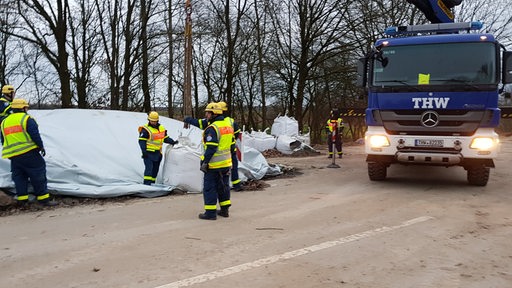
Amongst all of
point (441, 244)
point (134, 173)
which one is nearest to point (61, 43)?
point (134, 173)

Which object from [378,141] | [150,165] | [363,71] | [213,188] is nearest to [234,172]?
[150,165]

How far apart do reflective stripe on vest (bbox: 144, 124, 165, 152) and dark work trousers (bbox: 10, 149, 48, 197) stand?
210cm

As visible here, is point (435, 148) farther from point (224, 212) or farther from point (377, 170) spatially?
point (224, 212)

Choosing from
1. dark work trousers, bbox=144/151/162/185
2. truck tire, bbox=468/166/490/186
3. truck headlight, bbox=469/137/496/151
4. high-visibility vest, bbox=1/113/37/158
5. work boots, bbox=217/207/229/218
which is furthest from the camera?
truck tire, bbox=468/166/490/186

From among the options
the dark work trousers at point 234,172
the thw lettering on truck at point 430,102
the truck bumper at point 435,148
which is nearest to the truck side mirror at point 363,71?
the truck bumper at point 435,148

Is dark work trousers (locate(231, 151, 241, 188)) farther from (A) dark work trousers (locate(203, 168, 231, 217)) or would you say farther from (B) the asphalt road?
(A) dark work trousers (locate(203, 168, 231, 217))

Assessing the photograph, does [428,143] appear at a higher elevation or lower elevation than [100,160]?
higher

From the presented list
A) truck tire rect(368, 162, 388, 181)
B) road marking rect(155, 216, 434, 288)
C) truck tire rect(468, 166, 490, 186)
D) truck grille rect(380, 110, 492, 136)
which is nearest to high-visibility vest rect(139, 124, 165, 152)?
truck grille rect(380, 110, 492, 136)

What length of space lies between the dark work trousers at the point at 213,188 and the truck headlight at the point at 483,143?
4.69 metres

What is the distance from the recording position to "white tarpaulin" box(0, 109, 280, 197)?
7.91 m

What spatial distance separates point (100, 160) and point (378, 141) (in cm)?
545

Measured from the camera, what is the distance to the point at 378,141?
28.3 feet

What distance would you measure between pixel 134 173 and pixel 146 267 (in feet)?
16.2

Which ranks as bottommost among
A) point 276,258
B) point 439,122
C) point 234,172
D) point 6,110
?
point 276,258
